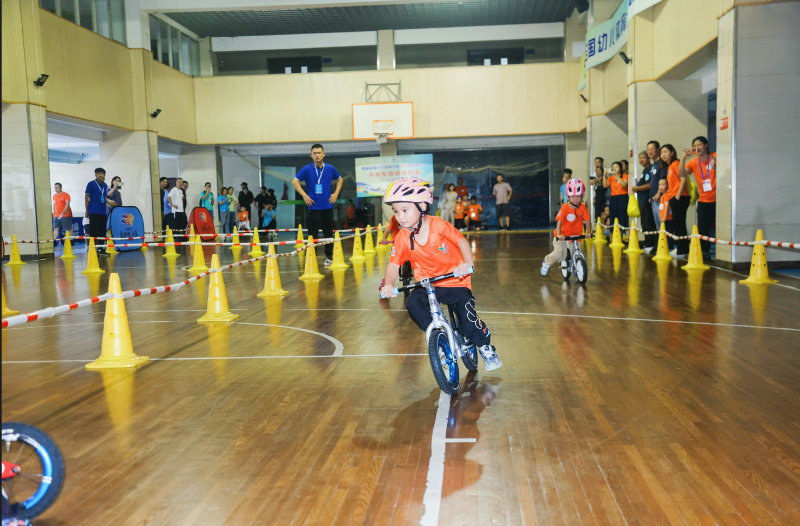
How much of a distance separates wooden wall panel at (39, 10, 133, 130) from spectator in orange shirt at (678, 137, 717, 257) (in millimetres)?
15478

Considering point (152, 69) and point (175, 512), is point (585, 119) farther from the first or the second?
point (175, 512)

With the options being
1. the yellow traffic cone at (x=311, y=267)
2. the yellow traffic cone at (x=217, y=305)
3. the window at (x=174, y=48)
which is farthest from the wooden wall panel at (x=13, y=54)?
the yellow traffic cone at (x=217, y=305)

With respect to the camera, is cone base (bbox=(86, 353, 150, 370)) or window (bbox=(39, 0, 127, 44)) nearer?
cone base (bbox=(86, 353, 150, 370))

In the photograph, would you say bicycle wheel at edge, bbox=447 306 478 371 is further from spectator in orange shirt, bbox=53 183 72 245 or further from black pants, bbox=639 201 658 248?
spectator in orange shirt, bbox=53 183 72 245

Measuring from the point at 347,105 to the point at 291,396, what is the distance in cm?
2296

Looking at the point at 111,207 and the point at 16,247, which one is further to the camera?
the point at 111,207

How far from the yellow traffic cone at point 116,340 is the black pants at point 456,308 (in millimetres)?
2572

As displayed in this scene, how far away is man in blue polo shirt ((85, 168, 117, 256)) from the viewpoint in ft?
56.7

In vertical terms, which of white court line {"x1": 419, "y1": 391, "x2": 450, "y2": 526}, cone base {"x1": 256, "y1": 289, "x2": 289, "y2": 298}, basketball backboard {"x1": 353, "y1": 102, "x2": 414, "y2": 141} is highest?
basketball backboard {"x1": 353, "y1": 102, "x2": 414, "y2": 141}

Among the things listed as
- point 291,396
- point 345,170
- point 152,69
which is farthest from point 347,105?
point 291,396

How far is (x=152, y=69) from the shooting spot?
910 inches

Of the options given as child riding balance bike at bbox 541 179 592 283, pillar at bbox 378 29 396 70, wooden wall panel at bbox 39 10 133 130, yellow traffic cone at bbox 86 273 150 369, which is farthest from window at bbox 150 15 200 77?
yellow traffic cone at bbox 86 273 150 369

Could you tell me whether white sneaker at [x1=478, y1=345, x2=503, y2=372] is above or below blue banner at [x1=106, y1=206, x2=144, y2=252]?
below

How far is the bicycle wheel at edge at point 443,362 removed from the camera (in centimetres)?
443
